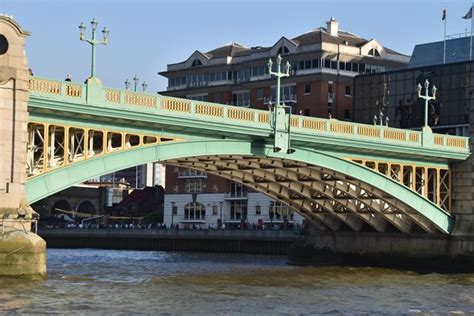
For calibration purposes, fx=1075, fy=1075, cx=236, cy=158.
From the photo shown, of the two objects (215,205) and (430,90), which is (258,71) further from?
(430,90)

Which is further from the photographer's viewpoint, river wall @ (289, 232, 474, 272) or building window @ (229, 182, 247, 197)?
building window @ (229, 182, 247, 197)

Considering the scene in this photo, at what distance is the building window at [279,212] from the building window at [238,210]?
415 centimetres

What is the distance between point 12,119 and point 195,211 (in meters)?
78.5

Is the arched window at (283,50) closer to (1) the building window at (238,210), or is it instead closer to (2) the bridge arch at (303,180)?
(1) the building window at (238,210)

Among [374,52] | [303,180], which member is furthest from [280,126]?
[374,52]

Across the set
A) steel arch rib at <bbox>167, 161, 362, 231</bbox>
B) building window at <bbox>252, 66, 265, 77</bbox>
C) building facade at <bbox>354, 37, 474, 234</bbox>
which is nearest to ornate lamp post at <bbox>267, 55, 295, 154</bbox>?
steel arch rib at <bbox>167, 161, 362, 231</bbox>

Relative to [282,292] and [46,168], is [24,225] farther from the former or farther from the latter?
[282,292]

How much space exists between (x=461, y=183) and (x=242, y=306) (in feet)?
93.3

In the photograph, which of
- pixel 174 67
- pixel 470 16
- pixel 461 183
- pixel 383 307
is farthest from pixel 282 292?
pixel 174 67

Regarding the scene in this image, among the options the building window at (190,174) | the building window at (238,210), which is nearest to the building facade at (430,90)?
the building window at (238,210)

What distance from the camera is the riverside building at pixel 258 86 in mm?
107688

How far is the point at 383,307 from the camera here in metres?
40.7

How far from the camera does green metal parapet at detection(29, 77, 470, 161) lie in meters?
42.0

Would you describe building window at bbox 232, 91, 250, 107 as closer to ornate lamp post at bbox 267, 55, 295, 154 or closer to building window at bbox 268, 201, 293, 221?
building window at bbox 268, 201, 293, 221
